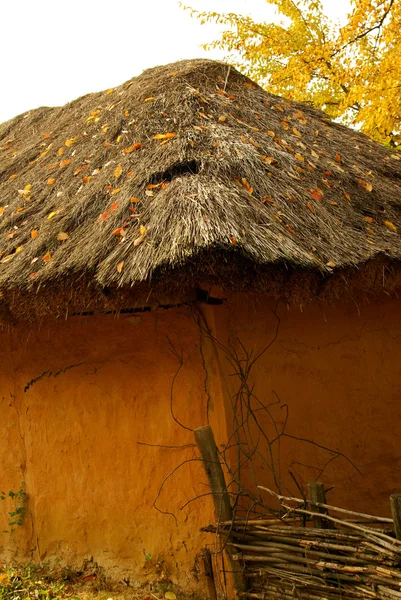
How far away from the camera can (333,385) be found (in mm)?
4863

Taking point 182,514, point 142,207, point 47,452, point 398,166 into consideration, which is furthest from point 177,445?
point 398,166

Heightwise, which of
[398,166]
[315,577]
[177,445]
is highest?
[398,166]

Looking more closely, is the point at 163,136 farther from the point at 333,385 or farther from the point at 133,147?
the point at 333,385

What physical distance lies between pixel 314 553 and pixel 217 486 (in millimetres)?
607

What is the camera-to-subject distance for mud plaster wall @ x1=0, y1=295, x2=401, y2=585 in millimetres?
4438

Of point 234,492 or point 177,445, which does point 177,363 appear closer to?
point 177,445

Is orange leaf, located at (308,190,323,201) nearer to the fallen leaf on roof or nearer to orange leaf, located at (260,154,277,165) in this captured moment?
orange leaf, located at (260,154,277,165)

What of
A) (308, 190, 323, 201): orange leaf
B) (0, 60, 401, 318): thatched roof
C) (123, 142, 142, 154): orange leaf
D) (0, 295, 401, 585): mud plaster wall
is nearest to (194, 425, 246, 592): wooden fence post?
(0, 295, 401, 585): mud plaster wall

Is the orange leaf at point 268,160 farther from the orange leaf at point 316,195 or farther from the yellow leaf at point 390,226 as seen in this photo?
the yellow leaf at point 390,226

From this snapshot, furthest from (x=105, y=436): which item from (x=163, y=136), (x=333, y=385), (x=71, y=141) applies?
(x=71, y=141)

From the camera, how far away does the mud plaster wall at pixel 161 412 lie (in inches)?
175

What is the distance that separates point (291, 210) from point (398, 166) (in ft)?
7.46

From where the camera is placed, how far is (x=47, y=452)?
202 inches

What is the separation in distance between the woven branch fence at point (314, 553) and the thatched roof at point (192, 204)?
3.61 ft
